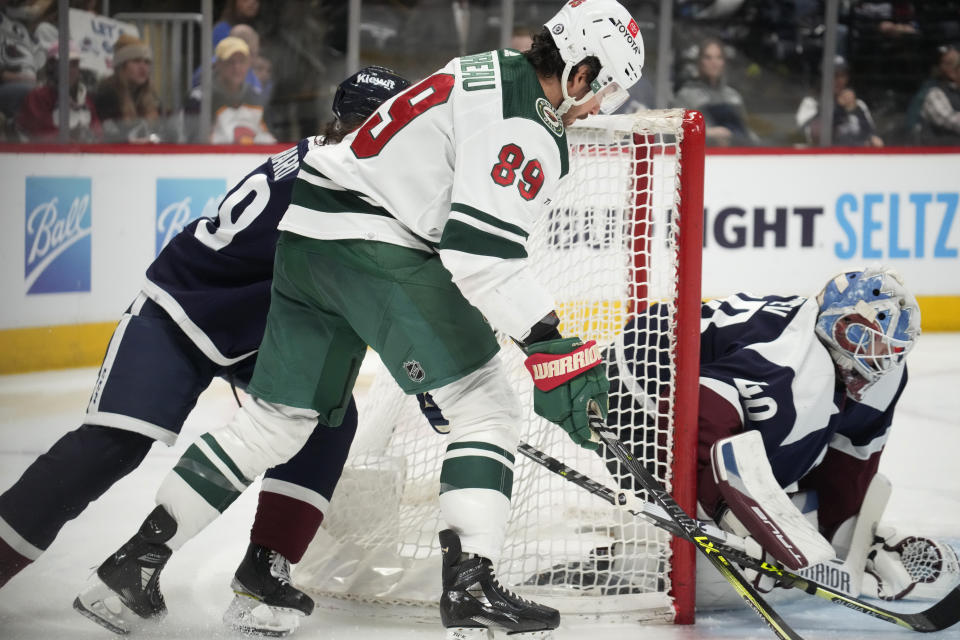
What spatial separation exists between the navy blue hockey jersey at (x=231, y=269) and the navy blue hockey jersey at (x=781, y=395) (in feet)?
2.14

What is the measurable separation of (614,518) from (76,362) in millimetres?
2749

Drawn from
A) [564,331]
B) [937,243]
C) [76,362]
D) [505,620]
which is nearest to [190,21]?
[76,362]

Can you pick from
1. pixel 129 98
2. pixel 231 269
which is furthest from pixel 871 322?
pixel 129 98

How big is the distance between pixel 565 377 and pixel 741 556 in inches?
→ 21.4

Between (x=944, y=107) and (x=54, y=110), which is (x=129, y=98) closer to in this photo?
(x=54, y=110)

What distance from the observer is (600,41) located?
167 centimetres

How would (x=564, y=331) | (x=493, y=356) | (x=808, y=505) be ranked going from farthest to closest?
(x=564, y=331), (x=808, y=505), (x=493, y=356)

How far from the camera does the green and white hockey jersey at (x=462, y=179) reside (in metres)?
1.58

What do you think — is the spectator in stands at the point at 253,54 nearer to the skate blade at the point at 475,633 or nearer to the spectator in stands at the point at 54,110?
the spectator in stands at the point at 54,110

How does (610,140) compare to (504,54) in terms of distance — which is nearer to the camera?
(504,54)

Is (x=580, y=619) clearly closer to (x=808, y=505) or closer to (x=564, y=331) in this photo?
(x=808, y=505)

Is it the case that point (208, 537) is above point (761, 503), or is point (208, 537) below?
below

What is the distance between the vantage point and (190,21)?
498cm

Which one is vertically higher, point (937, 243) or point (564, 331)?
point (937, 243)
